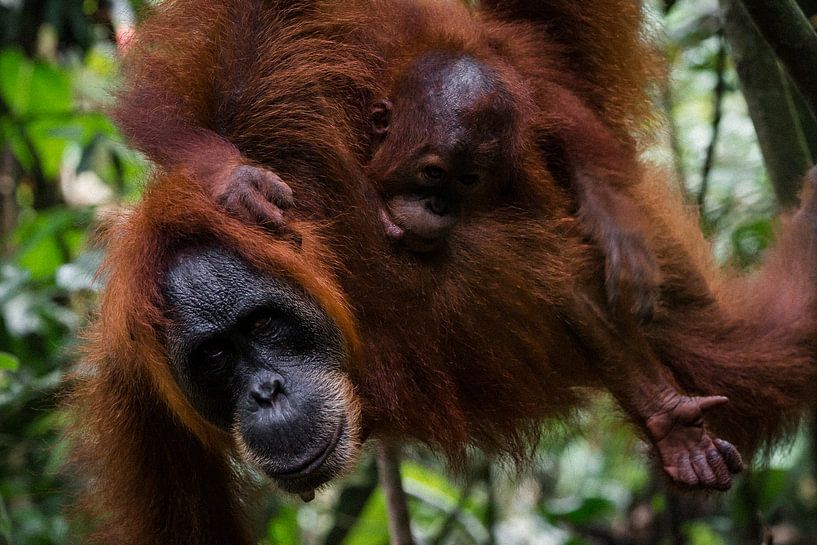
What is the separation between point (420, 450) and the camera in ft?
9.32

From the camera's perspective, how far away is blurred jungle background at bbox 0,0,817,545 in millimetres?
2953

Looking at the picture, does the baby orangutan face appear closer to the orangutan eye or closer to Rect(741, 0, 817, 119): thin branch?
the orangutan eye

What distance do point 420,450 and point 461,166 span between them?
89 centimetres

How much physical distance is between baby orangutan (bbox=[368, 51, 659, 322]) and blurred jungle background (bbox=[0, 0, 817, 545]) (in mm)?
508

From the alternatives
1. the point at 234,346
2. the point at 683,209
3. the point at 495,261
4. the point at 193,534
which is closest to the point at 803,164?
the point at 683,209

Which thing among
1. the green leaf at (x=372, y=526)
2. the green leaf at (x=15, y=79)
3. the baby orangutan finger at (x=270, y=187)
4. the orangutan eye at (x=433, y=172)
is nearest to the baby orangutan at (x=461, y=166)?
the orangutan eye at (x=433, y=172)

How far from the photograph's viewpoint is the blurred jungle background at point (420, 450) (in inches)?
116

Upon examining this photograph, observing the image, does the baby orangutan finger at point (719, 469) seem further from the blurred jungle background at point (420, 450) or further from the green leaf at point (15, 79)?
the green leaf at point (15, 79)

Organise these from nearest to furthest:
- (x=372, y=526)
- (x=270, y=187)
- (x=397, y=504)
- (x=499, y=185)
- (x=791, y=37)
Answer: (x=791, y=37) → (x=270, y=187) → (x=499, y=185) → (x=397, y=504) → (x=372, y=526)

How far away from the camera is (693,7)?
5.18 metres

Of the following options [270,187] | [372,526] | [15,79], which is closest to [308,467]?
[270,187]

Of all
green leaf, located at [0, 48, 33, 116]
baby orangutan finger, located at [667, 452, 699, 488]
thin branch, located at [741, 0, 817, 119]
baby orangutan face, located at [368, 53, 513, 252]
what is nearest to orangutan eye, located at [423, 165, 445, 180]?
baby orangutan face, located at [368, 53, 513, 252]

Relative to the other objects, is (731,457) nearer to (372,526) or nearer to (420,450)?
(420,450)

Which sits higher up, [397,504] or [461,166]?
[461,166]
